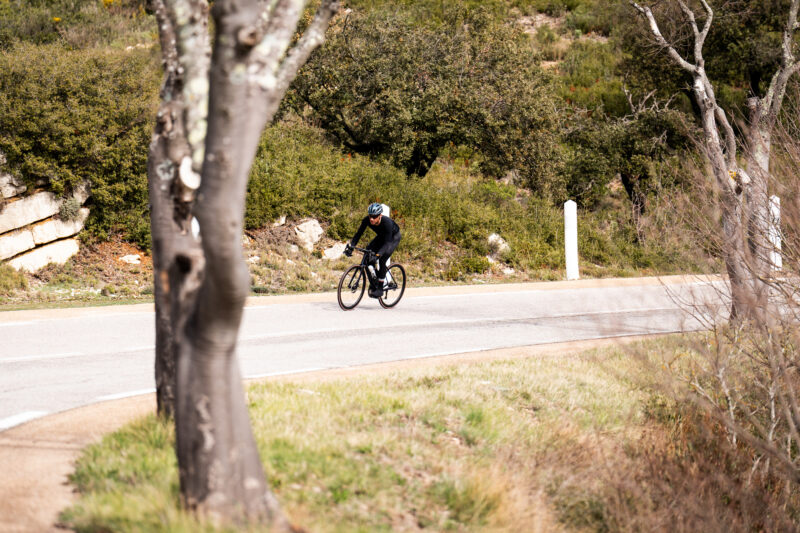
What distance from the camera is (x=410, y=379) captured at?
25.0 feet

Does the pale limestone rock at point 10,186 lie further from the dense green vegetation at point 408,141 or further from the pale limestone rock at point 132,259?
the pale limestone rock at point 132,259

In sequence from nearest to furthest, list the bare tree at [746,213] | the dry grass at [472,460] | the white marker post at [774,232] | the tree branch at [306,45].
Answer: the tree branch at [306,45] → the dry grass at [472,460] → the bare tree at [746,213] → the white marker post at [774,232]

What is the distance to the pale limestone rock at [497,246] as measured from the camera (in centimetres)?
2129

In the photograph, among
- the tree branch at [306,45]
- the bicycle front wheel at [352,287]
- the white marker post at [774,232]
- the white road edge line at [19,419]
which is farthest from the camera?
the bicycle front wheel at [352,287]

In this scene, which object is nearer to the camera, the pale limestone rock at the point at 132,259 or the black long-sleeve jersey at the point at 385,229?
the black long-sleeve jersey at the point at 385,229

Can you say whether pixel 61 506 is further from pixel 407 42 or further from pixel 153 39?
pixel 153 39

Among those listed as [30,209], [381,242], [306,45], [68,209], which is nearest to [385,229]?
[381,242]

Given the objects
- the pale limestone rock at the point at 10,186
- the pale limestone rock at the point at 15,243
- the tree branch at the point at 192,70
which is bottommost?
the pale limestone rock at the point at 15,243

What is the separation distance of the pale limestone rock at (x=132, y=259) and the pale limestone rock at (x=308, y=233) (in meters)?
3.85

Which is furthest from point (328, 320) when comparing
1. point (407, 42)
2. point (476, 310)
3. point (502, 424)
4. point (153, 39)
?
point (153, 39)

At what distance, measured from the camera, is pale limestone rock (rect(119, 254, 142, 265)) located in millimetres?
16562

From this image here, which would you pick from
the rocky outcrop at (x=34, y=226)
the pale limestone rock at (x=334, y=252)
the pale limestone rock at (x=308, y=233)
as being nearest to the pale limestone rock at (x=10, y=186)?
the rocky outcrop at (x=34, y=226)

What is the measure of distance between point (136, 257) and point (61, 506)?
512 inches

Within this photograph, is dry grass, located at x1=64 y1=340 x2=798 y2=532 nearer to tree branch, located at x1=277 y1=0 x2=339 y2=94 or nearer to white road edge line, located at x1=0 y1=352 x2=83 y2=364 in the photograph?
tree branch, located at x1=277 y1=0 x2=339 y2=94
